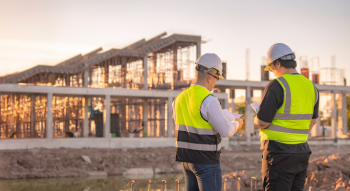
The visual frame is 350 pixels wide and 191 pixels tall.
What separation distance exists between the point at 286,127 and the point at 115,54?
35507 mm

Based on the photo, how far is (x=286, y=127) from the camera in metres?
3.45

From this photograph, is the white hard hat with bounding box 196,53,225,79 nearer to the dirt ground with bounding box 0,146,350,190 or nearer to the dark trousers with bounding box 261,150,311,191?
the dark trousers with bounding box 261,150,311,191

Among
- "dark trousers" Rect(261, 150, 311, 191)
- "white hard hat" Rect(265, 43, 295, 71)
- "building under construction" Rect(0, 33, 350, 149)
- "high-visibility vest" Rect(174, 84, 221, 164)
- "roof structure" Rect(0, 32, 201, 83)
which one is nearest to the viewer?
"high-visibility vest" Rect(174, 84, 221, 164)

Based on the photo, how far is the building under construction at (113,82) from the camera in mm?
38281

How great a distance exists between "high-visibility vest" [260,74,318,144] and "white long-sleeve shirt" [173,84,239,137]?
0.50m

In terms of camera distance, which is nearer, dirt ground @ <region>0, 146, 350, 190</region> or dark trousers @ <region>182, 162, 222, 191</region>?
dark trousers @ <region>182, 162, 222, 191</region>

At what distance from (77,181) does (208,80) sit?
16.7m

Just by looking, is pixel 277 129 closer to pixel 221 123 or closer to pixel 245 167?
pixel 221 123

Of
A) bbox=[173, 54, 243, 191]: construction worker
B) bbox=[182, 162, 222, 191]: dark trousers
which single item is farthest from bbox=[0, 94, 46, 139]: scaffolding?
bbox=[182, 162, 222, 191]: dark trousers

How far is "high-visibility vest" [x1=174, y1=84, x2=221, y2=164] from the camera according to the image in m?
3.29

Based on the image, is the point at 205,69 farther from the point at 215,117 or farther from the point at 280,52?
the point at 280,52

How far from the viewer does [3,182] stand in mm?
18094

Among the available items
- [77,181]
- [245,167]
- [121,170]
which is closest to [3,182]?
[77,181]

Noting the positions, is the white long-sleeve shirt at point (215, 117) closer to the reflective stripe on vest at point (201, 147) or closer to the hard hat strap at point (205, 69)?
the reflective stripe on vest at point (201, 147)
